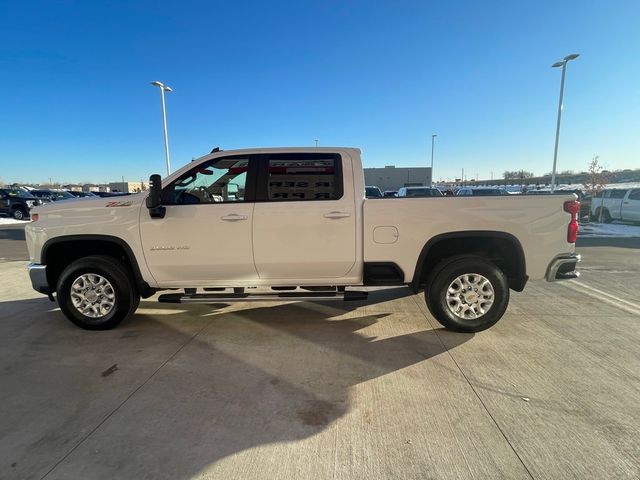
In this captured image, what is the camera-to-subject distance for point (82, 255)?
179 inches

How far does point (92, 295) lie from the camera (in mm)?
4367

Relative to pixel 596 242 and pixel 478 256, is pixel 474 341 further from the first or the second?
pixel 596 242

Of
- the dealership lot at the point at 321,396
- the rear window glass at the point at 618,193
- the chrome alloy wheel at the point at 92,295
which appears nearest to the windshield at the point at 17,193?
the dealership lot at the point at 321,396

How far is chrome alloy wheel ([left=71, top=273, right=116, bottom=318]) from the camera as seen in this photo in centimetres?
434

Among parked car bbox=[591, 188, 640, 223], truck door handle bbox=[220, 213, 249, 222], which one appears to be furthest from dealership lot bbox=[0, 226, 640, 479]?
parked car bbox=[591, 188, 640, 223]

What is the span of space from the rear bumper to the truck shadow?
116 cm

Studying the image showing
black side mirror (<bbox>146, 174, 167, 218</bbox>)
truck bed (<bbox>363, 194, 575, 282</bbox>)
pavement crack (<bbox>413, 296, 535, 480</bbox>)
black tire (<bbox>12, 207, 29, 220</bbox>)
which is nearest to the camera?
pavement crack (<bbox>413, 296, 535, 480</bbox>)

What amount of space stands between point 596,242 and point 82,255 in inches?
551

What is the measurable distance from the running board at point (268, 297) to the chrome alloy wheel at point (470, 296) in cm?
102

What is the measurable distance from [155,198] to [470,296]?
12.2 ft

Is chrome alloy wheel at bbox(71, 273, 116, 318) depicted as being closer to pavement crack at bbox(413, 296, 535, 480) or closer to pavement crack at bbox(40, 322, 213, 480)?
pavement crack at bbox(40, 322, 213, 480)

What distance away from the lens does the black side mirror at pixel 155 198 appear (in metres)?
3.98

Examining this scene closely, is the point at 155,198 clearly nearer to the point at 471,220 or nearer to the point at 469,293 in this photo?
the point at 471,220

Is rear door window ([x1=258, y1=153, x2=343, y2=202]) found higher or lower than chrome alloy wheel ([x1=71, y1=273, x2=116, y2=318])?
higher
